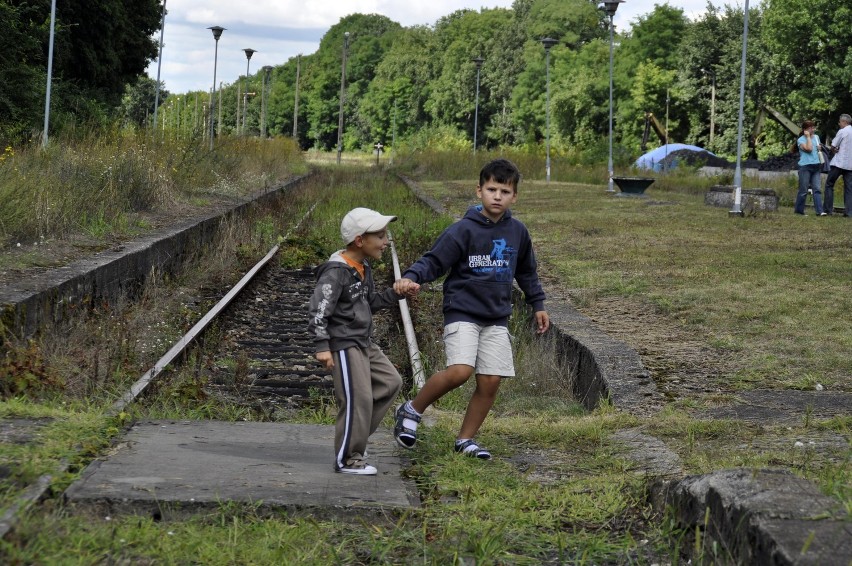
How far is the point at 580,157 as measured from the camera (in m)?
48.9

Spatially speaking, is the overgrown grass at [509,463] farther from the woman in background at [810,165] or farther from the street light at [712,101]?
the street light at [712,101]

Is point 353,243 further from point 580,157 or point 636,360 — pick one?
point 580,157

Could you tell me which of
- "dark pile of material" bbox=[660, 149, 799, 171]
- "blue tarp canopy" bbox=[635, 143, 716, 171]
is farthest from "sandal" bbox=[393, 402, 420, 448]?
"blue tarp canopy" bbox=[635, 143, 716, 171]

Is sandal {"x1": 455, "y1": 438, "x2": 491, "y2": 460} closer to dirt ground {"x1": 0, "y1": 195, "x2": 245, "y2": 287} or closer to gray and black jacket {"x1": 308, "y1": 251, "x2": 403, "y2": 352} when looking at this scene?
gray and black jacket {"x1": 308, "y1": 251, "x2": 403, "y2": 352}

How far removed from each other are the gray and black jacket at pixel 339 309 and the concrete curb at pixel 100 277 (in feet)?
10.6

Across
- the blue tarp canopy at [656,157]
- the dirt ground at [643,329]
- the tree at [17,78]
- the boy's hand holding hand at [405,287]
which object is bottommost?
the dirt ground at [643,329]

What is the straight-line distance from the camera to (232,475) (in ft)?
15.8

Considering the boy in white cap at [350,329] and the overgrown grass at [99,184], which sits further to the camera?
the overgrown grass at [99,184]

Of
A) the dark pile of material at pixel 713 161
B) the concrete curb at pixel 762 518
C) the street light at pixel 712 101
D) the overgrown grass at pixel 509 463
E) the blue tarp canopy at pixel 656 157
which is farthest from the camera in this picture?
the street light at pixel 712 101

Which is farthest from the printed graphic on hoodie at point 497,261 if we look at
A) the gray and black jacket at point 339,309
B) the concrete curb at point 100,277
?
the concrete curb at point 100,277

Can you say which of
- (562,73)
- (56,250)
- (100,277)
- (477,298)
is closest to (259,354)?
(100,277)

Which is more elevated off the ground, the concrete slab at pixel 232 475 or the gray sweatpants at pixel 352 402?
the gray sweatpants at pixel 352 402

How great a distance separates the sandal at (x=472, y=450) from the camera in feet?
18.0

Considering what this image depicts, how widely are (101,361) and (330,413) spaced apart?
179 centimetres
